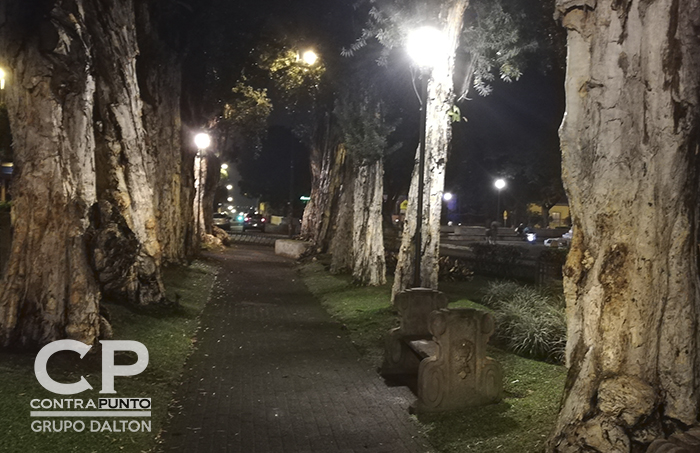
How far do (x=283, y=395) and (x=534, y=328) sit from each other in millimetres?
4173

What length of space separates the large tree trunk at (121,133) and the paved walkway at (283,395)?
159cm

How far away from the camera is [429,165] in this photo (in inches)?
557

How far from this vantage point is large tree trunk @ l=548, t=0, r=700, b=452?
493 cm

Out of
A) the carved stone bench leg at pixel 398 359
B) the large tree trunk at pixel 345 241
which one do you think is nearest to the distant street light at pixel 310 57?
the large tree trunk at pixel 345 241

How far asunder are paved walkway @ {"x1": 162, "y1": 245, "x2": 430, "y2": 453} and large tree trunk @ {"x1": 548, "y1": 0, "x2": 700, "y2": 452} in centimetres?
218

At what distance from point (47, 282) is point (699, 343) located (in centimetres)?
757

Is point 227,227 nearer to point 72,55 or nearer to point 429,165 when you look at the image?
point 429,165

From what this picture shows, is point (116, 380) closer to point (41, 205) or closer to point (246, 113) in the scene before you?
point (41, 205)

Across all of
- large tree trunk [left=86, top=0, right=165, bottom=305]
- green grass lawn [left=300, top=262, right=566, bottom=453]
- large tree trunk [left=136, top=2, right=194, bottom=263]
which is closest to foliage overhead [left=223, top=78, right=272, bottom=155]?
large tree trunk [left=136, top=2, right=194, bottom=263]

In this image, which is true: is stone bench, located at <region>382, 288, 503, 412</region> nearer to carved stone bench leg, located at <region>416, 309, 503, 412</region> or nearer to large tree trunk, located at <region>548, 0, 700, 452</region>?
carved stone bench leg, located at <region>416, 309, 503, 412</region>

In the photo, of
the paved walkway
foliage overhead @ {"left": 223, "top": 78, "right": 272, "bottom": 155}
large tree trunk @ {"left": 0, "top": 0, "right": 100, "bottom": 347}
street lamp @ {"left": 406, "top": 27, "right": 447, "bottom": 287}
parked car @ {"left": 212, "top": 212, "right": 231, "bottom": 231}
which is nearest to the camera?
the paved walkway

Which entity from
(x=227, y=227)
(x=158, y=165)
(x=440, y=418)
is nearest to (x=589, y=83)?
(x=440, y=418)

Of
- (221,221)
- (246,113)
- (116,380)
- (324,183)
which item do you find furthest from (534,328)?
(221,221)

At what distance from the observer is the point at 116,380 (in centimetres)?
811
